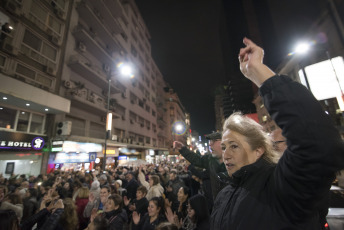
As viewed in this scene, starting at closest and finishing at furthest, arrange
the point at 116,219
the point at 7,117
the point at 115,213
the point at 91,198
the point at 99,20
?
the point at 116,219
the point at 115,213
the point at 91,198
the point at 7,117
the point at 99,20

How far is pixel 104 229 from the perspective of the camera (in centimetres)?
319

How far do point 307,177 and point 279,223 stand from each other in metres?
0.33

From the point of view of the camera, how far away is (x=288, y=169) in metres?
0.89

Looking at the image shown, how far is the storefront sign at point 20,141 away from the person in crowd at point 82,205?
8.33 metres

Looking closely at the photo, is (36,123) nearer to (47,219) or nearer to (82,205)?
(82,205)

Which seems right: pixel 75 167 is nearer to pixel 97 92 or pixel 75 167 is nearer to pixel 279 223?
pixel 97 92

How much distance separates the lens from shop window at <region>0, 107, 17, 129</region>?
34.3 feet

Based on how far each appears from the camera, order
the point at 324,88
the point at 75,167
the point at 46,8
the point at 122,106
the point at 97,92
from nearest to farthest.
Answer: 1. the point at 324,88
2. the point at 46,8
3. the point at 75,167
4. the point at 97,92
5. the point at 122,106

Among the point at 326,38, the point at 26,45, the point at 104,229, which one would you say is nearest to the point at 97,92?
the point at 26,45

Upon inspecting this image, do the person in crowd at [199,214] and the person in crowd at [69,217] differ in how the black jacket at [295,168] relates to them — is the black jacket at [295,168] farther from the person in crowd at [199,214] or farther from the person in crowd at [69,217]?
the person in crowd at [69,217]

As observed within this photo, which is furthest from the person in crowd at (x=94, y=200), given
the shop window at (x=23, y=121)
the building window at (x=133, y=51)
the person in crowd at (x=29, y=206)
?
the building window at (x=133, y=51)

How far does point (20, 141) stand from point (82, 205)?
9.08 meters

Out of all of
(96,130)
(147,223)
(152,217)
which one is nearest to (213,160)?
(152,217)

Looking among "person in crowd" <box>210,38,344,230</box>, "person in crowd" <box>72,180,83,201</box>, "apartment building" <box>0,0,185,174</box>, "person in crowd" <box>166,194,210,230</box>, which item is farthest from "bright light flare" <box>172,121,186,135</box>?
"person in crowd" <box>210,38,344,230</box>
